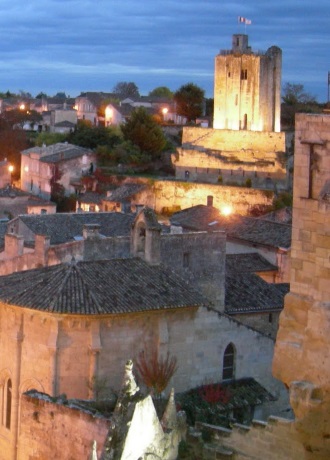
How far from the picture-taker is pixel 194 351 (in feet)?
79.8

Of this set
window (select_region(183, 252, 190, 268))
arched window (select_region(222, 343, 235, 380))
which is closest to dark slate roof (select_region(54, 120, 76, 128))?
window (select_region(183, 252, 190, 268))

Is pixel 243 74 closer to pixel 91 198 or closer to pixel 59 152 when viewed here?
pixel 59 152

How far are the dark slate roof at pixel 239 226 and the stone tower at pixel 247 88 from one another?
2291 cm

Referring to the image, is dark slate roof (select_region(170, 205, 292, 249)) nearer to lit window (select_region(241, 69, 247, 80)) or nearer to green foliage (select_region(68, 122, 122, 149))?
lit window (select_region(241, 69, 247, 80))

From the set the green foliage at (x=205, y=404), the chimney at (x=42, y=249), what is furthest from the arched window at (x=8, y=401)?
the chimney at (x=42, y=249)

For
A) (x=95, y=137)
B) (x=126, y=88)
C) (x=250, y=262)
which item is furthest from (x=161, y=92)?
(x=250, y=262)

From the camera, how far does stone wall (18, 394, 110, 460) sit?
57.7 feet

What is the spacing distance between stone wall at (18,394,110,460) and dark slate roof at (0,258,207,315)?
3.56 m

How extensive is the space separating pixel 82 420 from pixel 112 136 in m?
58.4

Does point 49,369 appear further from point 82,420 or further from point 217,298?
point 217,298

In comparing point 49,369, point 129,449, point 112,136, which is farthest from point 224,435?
point 112,136

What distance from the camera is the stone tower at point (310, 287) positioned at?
9328mm

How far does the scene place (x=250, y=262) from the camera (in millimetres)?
36781

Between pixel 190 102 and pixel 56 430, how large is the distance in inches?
3087
